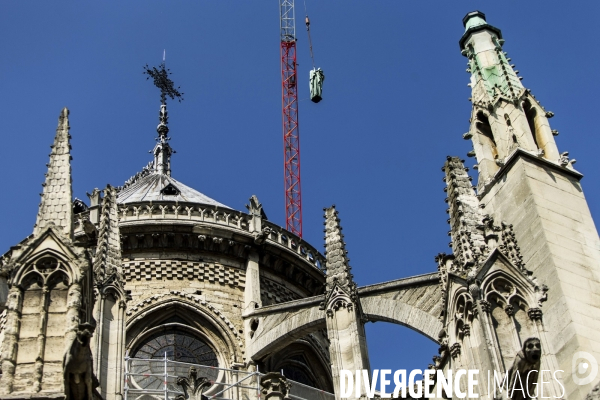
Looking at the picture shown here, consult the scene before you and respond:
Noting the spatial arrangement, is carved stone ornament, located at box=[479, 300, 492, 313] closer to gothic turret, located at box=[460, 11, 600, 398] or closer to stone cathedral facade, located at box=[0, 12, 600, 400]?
stone cathedral facade, located at box=[0, 12, 600, 400]

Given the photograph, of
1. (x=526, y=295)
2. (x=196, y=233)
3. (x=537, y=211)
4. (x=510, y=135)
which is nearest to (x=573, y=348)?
(x=526, y=295)

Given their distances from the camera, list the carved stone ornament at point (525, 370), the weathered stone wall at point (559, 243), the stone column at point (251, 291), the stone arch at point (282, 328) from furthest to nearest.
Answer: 1. the stone column at point (251, 291)
2. the stone arch at point (282, 328)
3. the weathered stone wall at point (559, 243)
4. the carved stone ornament at point (525, 370)

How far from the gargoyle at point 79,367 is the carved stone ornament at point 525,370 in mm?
4223

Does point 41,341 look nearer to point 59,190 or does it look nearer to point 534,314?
point 59,190

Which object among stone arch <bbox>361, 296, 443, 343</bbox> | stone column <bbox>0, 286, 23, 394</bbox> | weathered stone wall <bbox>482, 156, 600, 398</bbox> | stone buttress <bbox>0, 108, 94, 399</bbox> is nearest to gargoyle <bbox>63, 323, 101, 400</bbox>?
stone buttress <bbox>0, 108, 94, 399</bbox>

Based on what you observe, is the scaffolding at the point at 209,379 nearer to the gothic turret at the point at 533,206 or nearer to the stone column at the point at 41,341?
the gothic turret at the point at 533,206

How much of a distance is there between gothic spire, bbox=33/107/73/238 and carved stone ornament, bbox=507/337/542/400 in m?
4.88

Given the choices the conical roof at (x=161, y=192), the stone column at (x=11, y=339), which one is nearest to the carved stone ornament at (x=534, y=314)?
the stone column at (x=11, y=339)

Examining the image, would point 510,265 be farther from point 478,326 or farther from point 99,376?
point 99,376

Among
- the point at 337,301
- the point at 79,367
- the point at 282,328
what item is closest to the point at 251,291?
the point at 282,328

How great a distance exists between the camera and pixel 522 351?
32.4 ft

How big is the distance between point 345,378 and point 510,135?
195 inches

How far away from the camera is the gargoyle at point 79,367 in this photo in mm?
9422

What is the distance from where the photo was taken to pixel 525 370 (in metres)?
9.97
